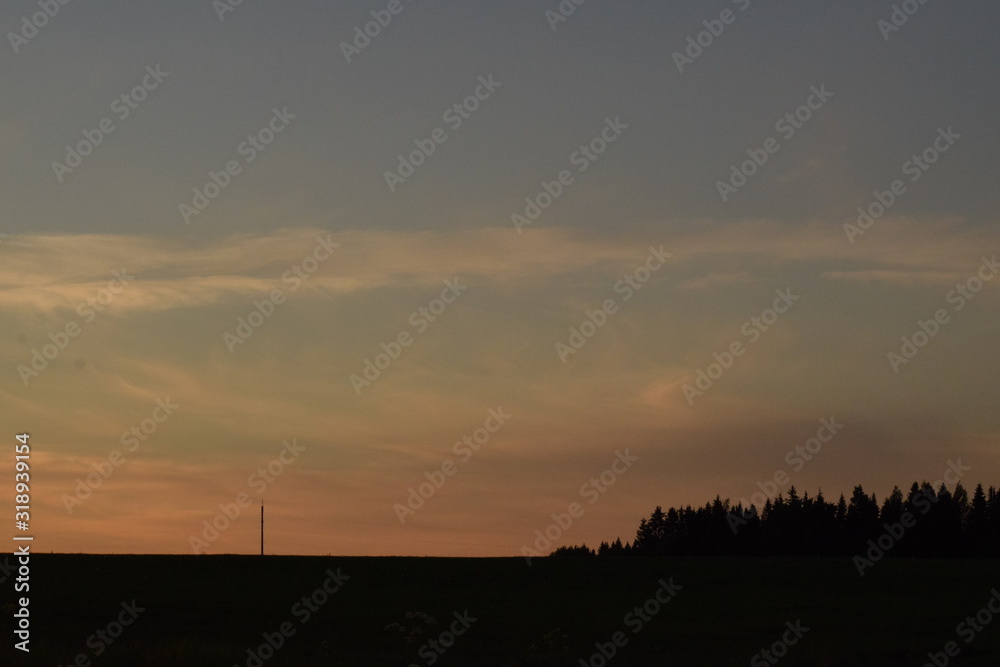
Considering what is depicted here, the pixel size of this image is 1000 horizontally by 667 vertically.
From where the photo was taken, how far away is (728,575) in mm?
59906

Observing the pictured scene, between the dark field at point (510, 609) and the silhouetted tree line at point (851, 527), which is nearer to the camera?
the dark field at point (510, 609)

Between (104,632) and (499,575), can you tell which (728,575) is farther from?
(104,632)

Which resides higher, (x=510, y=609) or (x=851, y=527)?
(x=851, y=527)

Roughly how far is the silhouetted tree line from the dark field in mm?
67480

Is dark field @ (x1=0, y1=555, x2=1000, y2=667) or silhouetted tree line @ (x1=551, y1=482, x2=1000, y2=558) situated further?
silhouetted tree line @ (x1=551, y1=482, x2=1000, y2=558)

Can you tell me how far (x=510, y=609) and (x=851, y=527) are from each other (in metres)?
103

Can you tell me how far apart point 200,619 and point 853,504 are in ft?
375

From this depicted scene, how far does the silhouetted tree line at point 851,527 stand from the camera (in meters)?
134

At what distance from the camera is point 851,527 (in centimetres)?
14375

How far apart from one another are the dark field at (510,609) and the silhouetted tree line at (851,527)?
67.5m

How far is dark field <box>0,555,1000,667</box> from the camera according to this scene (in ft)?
124

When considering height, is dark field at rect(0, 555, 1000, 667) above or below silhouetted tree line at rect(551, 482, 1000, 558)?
below

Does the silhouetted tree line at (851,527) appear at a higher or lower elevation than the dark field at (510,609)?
higher

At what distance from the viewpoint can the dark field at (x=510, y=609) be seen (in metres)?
37.9
